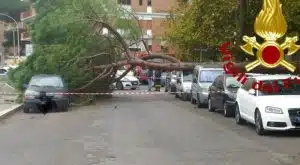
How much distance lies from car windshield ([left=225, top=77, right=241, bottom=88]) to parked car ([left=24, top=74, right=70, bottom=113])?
7.30 meters

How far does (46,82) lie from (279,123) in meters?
13.5

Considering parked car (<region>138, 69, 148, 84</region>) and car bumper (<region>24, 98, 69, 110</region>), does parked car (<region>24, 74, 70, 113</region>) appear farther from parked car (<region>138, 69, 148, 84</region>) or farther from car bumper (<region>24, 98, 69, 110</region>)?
parked car (<region>138, 69, 148, 84</region>)

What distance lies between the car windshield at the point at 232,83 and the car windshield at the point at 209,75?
4.77 m

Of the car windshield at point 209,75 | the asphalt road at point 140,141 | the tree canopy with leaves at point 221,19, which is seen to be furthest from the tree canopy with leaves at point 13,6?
the asphalt road at point 140,141

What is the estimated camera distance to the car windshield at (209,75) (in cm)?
2756

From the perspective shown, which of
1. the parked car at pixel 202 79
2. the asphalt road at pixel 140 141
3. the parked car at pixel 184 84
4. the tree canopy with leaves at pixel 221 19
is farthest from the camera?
the parked car at pixel 184 84

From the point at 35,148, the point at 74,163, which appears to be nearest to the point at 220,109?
the point at 35,148

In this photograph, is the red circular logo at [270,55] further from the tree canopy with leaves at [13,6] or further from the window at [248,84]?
the tree canopy with leaves at [13,6]

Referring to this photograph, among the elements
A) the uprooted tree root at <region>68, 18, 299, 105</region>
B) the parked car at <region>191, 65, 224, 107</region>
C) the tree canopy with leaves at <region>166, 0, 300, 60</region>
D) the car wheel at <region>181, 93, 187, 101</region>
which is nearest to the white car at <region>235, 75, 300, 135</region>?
the parked car at <region>191, 65, 224, 107</region>

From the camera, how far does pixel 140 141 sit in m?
14.8

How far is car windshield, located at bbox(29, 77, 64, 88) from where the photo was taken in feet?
85.0

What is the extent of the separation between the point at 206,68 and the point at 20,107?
8.84m

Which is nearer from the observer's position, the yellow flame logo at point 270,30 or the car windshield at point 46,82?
the yellow flame logo at point 270,30

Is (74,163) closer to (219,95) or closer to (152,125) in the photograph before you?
(152,125)
